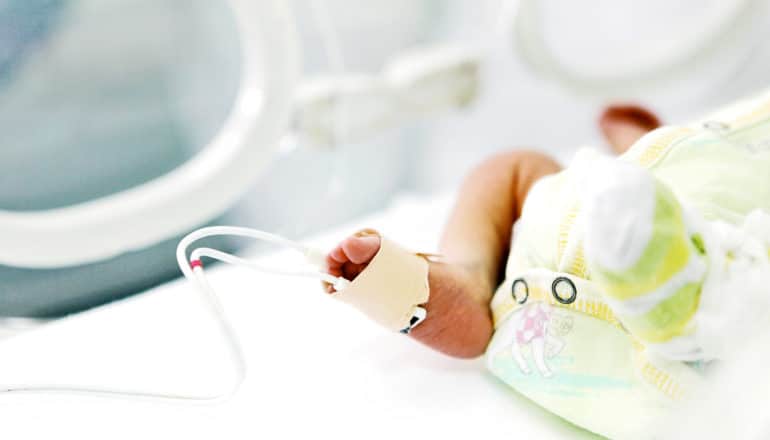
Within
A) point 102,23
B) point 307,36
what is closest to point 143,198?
point 102,23

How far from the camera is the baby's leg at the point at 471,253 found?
0.59 m

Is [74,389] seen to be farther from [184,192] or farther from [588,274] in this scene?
[588,274]

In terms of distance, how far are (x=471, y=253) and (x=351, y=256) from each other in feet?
0.55

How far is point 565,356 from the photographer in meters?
0.57

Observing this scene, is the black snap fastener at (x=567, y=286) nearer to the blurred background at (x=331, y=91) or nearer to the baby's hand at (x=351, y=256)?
the baby's hand at (x=351, y=256)

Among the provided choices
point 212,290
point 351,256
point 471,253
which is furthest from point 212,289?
point 471,253

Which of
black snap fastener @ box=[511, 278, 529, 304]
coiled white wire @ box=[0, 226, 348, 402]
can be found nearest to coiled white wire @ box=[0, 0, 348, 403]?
coiled white wire @ box=[0, 226, 348, 402]

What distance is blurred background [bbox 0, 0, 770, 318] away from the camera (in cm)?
87

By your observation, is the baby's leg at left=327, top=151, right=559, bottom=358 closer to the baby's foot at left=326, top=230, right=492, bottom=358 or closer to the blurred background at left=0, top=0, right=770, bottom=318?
the baby's foot at left=326, top=230, right=492, bottom=358

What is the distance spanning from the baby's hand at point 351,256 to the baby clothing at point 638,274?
13 centimetres

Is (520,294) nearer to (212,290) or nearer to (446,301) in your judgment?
(446,301)

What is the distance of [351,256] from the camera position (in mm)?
562

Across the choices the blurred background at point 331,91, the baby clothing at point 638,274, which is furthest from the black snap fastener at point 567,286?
the blurred background at point 331,91

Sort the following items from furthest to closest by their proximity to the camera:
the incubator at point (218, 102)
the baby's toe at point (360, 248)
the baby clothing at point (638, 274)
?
the incubator at point (218, 102)
the baby's toe at point (360, 248)
the baby clothing at point (638, 274)
